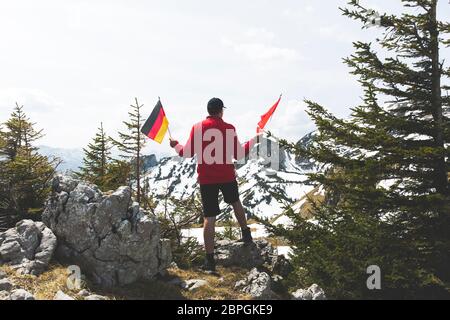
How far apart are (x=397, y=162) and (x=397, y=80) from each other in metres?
2.13

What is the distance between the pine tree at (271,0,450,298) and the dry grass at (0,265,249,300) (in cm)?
180

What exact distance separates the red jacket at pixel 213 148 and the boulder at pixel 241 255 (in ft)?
8.00

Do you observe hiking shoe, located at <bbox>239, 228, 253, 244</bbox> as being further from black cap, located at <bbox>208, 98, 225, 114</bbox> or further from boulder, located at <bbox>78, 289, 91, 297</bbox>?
boulder, located at <bbox>78, 289, 91, 297</bbox>

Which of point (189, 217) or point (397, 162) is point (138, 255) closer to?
point (189, 217)

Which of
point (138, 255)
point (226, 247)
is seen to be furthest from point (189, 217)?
point (138, 255)

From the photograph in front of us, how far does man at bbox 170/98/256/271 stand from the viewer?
859 centimetres

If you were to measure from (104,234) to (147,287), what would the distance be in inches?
58.0

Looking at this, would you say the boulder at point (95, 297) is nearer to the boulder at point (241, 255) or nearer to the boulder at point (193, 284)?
the boulder at point (193, 284)

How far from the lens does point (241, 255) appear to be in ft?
33.1

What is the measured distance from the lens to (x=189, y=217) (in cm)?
1123

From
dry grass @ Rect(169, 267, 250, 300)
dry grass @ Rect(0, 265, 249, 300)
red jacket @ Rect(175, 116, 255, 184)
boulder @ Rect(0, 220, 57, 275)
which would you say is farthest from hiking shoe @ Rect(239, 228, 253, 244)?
boulder @ Rect(0, 220, 57, 275)

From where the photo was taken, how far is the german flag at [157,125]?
8.93 m

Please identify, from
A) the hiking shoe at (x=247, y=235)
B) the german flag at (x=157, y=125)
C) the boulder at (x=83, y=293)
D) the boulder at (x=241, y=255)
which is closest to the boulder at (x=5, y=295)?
the boulder at (x=83, y=293)
